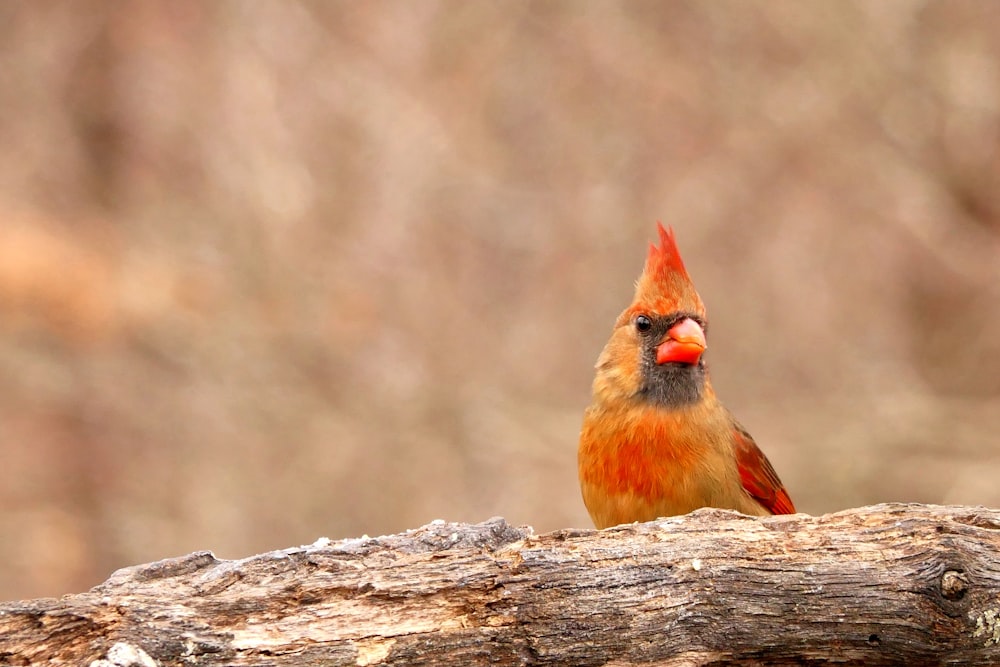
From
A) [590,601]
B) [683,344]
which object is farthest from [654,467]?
[590,601]

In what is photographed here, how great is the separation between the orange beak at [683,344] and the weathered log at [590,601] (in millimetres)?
1154

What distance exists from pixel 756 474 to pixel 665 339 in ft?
1.59

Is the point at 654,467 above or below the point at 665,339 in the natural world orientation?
below

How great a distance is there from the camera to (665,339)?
162 inches

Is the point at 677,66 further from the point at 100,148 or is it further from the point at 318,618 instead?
the point at 318,618

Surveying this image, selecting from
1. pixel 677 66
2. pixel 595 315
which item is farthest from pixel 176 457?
pixel 677 66

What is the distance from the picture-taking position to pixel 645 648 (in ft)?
9.01

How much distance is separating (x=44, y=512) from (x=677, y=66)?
4.08 meters

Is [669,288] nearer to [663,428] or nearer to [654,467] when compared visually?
[663,428]

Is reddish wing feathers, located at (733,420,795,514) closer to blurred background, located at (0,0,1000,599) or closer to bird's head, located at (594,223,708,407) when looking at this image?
bird's head, located at (594,223,708,407)

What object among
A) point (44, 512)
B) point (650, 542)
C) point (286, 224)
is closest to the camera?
point (650, 542)

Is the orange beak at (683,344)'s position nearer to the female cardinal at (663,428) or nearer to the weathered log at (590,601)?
the female cardinal at (663,428)

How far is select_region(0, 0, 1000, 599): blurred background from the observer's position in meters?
6.97

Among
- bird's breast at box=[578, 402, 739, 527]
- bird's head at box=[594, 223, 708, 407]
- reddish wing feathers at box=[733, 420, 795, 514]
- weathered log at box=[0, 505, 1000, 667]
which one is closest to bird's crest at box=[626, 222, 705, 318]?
bird's head at box=[594, 223, 708, 407]
